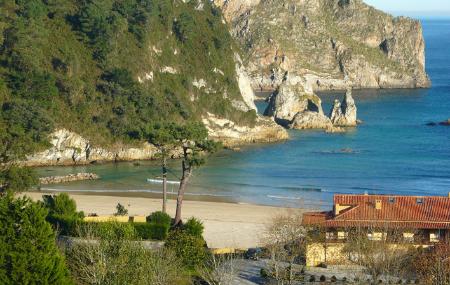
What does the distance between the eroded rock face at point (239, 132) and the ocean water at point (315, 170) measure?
2155 mm

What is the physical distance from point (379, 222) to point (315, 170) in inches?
1911

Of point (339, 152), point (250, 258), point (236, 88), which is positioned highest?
point (236, 88)

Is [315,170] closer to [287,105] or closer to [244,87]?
[244,87]

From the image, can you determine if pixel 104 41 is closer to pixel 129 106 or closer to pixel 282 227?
pixel 129 106

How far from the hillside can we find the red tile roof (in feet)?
132

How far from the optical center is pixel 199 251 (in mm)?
45094

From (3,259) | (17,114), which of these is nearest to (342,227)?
(3,259)

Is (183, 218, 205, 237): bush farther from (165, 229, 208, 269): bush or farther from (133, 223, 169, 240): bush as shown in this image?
(165, 229, 208, 269): bush

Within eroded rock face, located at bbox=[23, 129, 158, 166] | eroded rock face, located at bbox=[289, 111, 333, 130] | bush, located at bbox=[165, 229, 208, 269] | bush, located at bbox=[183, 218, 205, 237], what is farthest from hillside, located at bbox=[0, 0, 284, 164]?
bush, located at bbox=[165, 229, 208, 269]

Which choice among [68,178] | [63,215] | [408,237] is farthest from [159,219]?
[68,178]

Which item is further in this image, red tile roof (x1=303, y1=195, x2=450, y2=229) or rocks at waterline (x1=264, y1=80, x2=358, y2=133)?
rocks at waterline (x1=264, y1=80, x2=358, y2=133)

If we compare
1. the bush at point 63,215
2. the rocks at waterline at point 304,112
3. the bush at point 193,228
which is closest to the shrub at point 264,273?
the bush at point 193,228

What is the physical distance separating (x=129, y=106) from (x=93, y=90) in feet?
13.3

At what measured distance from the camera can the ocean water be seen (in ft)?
265
